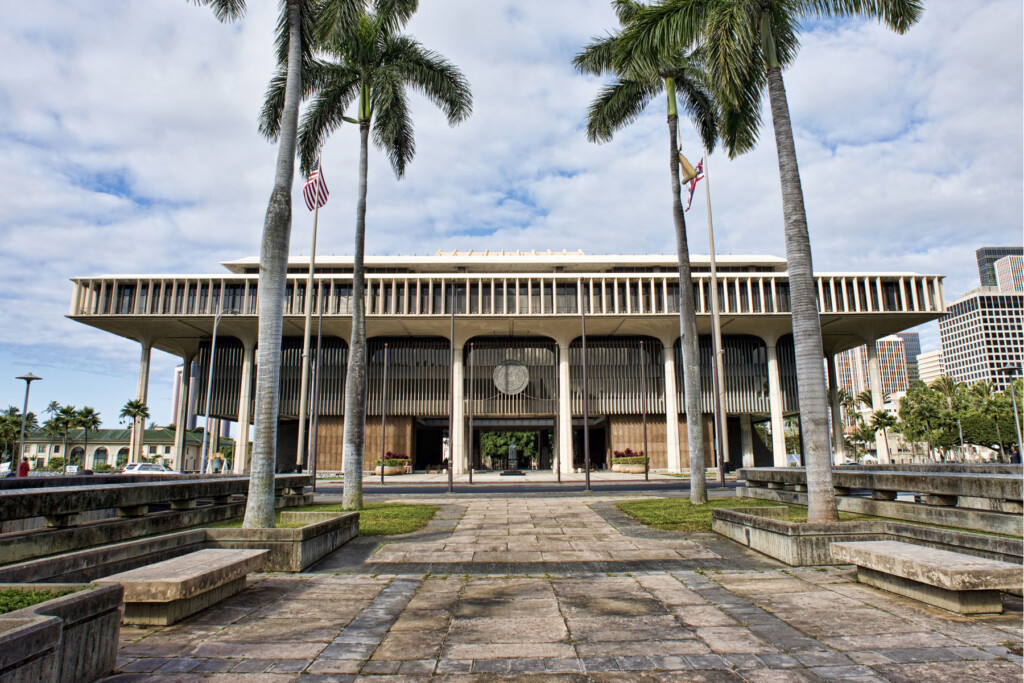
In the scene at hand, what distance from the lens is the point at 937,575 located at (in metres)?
5.92

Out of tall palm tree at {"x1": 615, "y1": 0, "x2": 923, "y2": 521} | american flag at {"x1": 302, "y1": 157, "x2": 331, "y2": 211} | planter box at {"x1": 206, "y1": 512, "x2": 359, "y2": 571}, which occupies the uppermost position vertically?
american flag at {"x1": 302, "y1": 157, "x2": 331, "y2": 211}

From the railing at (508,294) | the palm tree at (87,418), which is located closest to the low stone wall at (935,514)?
the railing at (508,294)

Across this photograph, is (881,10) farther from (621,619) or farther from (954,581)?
(621,619)

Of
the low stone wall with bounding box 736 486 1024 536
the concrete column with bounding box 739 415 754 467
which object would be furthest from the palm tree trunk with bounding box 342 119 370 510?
the concrete column with bounding box 739 415 754 467

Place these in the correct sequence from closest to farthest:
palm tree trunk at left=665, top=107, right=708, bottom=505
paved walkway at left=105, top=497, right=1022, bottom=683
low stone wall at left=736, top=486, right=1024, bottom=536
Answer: paved walkway at left=105, top=497, right=1022, bottom=683 < low stone wall at left=736, top=486, right=1024, bottom=536 < palm tree trunk at left=665, top=107, right=708, bottom=505

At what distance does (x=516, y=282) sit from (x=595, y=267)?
37.8 ft

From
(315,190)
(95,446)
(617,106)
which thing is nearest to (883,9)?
(617,106)

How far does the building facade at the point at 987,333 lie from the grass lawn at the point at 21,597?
179 m

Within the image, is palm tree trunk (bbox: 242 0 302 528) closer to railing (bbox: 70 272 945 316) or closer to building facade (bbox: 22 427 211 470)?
railing (bbox: 70 272 945 316)

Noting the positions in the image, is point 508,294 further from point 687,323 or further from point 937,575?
point 937,575

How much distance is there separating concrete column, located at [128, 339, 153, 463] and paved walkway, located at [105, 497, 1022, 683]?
44.9 metres

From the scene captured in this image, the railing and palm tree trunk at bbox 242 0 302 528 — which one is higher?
the railing

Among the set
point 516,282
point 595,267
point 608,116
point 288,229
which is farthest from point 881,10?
point 595,267

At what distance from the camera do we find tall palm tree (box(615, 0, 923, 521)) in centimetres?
1004
